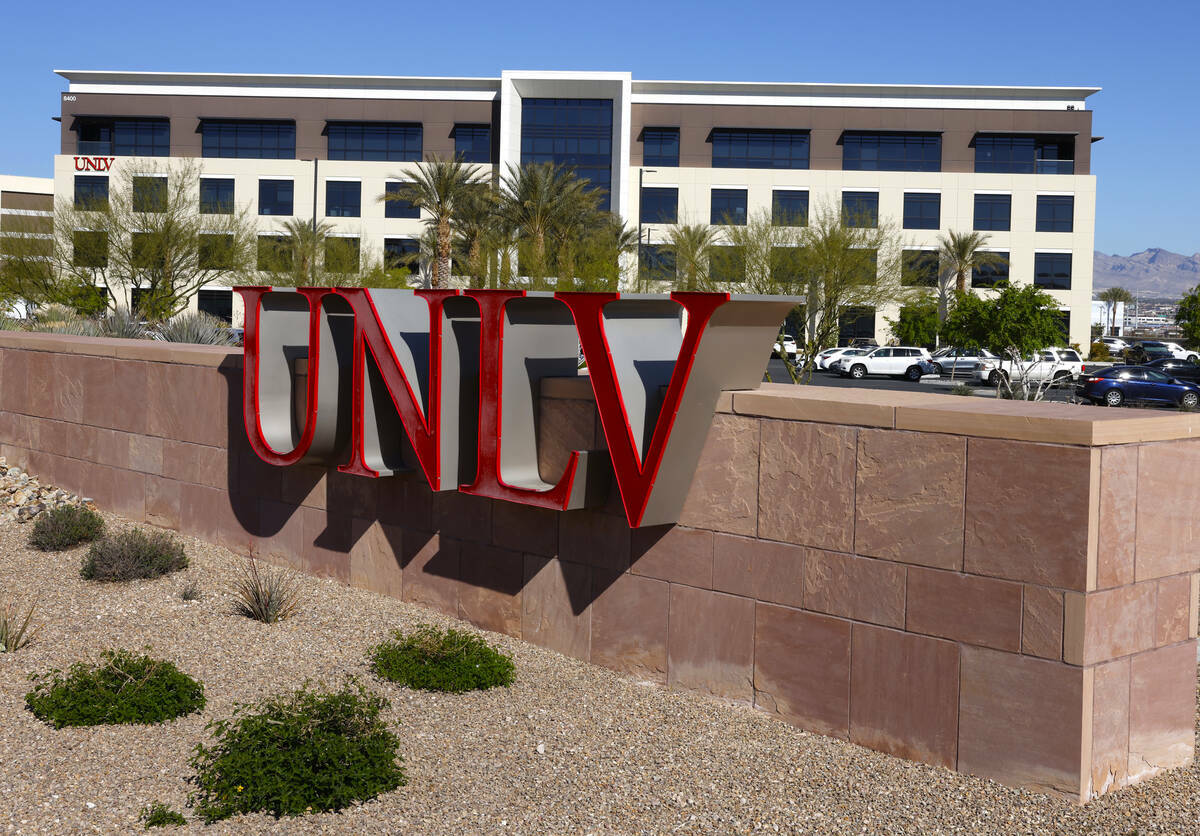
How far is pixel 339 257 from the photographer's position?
59.3 metres

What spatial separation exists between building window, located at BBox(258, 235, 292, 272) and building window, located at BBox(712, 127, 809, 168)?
2535cm

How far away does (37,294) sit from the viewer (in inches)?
1859

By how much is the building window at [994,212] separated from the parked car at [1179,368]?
67.4 ft

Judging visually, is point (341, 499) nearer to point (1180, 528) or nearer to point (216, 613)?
point (216, 613)

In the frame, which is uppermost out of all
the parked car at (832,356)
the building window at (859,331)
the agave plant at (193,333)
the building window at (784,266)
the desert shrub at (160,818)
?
the building window at (784,266)

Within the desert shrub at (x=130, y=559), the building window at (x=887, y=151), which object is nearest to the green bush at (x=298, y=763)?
the desert shrub at (x=130, y=559)

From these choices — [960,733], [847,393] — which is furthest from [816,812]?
[847,393]

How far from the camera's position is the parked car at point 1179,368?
45.2 metres

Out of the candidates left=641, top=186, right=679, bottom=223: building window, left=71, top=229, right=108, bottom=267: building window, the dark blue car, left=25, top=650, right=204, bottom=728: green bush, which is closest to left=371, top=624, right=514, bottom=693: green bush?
left=25, top=650, right=204, bottom=728: green bush

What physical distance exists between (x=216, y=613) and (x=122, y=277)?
4006 centimetres

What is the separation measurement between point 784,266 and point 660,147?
26941mm

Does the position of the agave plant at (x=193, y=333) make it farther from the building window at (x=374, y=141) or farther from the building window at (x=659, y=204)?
the building window at (x=374, y=141)

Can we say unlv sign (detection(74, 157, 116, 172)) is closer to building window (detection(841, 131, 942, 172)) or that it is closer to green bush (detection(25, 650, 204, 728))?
building window (detection(841, 131, 942, 172))

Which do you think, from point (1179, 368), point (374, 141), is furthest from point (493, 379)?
point (374, 141)
